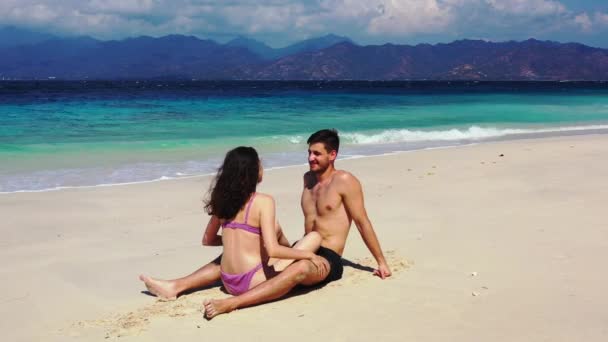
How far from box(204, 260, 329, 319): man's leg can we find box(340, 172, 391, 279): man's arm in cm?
62

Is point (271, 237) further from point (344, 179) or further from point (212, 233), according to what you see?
point (344, 179)

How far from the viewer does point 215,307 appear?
4293 millimetres

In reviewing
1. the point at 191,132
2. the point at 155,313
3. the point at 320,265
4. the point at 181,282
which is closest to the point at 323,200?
the point at 320,265

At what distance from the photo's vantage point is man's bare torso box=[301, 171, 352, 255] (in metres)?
5.13

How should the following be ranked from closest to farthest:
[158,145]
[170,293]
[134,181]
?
1. [170,293]
2. [134,181]
3. [158,145]

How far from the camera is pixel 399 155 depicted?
13867 millimetres

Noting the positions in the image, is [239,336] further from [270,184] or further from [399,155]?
[399,155]

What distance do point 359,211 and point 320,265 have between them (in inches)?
24.5

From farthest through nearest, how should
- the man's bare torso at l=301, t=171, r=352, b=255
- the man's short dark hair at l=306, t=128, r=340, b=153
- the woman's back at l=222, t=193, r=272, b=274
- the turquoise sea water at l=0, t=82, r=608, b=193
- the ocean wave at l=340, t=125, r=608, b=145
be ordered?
the ocean wave at l=340, t=125, r=608, b=145 < the turquoise sea water at l=0, t=82, r=608, b=193 < the man's bare torso at l=301, t=171, r=352, b=255 < the man's short dark hair at l=306, t=128, r=340, b=153 < the woman's back at l=222, t=193, r=272, b=274

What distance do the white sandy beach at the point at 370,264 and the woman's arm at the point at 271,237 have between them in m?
0.34

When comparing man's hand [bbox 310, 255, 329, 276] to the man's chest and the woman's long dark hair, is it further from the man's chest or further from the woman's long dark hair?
the woman's long dark hair

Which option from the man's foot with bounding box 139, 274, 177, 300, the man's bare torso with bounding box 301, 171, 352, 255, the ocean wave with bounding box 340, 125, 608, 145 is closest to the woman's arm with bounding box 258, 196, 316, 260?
the man's bare torso with bounding box 301, 171, 352, 255

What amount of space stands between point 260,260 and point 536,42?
620 feet

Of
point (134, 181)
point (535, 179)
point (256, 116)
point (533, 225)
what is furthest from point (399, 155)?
point (256, 116)
